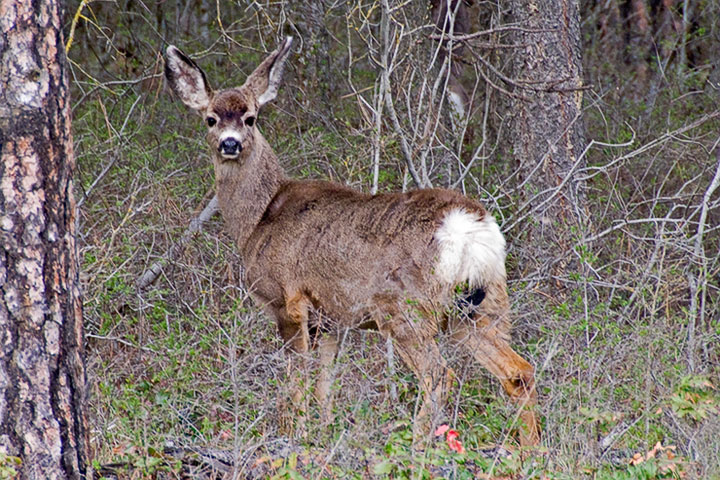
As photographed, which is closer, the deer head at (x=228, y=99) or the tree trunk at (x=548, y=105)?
the deer head at (x=228, y=99)

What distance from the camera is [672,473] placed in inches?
166

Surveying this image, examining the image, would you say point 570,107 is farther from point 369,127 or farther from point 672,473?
point 672,473

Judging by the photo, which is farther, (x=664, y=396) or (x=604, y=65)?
(x=604, y=65)

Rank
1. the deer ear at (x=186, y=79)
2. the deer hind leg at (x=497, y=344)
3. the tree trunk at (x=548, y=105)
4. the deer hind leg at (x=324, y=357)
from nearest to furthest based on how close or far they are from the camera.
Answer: the deer hind leg at (x=497, y=344) → the deer hind leg at (x=324, y=357) → the deer ear at (x=186, y=79) → the tree trunk at (x=548, y=105)

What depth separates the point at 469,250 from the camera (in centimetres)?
535

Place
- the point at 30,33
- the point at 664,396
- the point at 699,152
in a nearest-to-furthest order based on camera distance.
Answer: the point at 30,33, the point at 664,396, the point at 699,152

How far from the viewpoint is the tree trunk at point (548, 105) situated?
748cm

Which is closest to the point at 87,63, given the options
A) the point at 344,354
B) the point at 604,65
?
the point at 604,65

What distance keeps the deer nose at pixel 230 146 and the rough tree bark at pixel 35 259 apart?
2.46 meters

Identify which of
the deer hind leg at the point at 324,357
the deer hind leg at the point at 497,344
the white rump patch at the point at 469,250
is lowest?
the deer hind leg at the point at 324,357

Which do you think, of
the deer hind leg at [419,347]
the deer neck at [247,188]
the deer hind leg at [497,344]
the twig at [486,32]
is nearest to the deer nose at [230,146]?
the deer neck at [247,188]

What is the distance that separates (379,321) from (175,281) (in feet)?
6.71

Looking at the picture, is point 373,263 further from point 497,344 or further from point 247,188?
point 247,188

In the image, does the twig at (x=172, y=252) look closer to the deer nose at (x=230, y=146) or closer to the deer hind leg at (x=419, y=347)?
the deer nose at (x=230, y=146)
